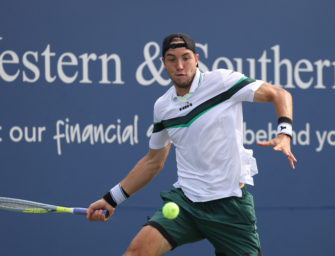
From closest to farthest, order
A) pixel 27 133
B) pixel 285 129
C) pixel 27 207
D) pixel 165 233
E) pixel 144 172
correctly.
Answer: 1. pixel 285 129
2. pixel 165 233
3. pixel 144 172
4. pixel 27 207
5. pixel 27 133

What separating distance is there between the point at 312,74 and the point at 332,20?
0.57m

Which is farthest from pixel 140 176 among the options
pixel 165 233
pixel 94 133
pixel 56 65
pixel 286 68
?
pixel 286 68

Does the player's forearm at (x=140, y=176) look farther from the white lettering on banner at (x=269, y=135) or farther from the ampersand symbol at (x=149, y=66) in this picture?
the white lettering on banner at (x=269, y=135)

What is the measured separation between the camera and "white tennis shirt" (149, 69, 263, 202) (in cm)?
372

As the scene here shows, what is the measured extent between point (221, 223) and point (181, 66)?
946 mm

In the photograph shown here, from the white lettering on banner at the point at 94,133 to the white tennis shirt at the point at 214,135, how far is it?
182cm

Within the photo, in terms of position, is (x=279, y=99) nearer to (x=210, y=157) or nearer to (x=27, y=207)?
(x=210, y=157)

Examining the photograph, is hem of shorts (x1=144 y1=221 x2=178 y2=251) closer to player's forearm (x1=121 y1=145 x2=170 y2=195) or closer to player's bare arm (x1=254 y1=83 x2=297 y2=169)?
player's forearm (x1=121 y1=145 x2=170 y2=195)

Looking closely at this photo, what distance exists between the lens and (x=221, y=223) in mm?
3736

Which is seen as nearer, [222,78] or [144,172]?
[222,78]

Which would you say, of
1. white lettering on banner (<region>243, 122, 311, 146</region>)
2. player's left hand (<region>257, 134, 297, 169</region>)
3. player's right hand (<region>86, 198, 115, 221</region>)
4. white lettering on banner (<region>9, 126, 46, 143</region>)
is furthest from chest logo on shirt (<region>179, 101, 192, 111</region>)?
white lettering on banner (<region>243, 122, 311, 146</region>)

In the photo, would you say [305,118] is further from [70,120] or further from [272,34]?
[70,120]

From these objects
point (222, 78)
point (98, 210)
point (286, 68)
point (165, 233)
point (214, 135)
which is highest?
point (286, 68)

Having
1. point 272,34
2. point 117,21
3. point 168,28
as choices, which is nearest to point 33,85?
point 117,21
